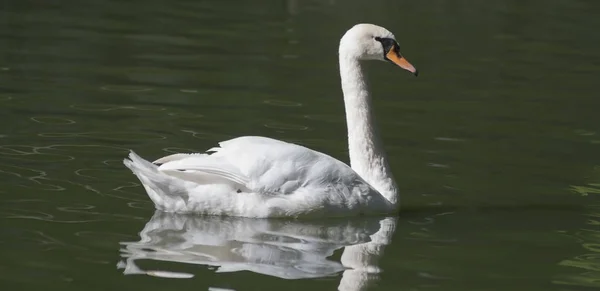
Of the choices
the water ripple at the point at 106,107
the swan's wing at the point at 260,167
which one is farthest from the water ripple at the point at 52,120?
the swan's wing at the point at 260,167

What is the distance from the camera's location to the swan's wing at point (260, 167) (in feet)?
28.1

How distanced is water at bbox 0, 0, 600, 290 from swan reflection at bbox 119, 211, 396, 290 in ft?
0.07

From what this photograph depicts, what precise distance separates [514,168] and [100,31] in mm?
7369

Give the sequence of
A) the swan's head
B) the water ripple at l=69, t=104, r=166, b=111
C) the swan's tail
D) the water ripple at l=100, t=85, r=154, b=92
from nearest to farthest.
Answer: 1. the swan's tail
2. the swan's head
3. the water ripple at l=69, t=104, r=166, b=111
4. the water ripple at l=100, t=85, r=154, b=92

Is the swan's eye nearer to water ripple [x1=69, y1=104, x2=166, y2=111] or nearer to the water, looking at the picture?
the water

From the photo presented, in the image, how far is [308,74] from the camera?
1465 centimetres

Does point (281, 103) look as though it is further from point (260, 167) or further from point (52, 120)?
point (260, 167)

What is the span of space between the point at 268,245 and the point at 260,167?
24.2 inches

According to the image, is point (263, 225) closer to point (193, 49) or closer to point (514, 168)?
point (514, 168)

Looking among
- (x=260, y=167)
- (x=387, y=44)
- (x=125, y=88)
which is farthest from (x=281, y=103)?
(x=260, y=167)

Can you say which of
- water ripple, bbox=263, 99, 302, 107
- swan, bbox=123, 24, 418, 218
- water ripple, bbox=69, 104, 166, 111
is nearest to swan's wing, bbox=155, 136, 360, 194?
swan, bbox=123, 24, 418, 218

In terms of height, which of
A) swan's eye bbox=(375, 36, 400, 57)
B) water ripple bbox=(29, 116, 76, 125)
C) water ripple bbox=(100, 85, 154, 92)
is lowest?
water ripple bbox=(29, 116, 76, 125)

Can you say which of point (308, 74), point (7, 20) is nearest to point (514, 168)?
point (308, 74)

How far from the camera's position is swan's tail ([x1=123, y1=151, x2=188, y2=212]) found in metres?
8.49
